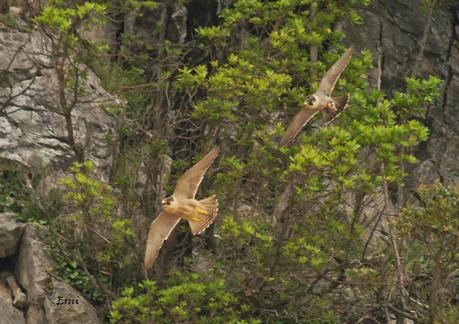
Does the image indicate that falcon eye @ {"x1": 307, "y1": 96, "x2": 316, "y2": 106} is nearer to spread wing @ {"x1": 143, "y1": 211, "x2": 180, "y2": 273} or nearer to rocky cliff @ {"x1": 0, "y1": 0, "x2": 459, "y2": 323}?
spread wing @ {"x1": 143, "y1": 211, "x2": 180, "y2": 273}

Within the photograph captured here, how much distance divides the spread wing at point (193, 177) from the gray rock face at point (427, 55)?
8063 mm

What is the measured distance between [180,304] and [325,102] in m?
3.38

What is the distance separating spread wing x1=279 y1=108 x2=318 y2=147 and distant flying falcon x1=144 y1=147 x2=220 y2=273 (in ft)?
5.09

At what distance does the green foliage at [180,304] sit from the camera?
59.3ft

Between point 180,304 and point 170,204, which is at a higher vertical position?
point 170,204

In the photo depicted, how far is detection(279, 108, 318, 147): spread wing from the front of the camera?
18.9 meters

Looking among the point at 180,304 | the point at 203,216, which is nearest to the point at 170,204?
the point at 203,216

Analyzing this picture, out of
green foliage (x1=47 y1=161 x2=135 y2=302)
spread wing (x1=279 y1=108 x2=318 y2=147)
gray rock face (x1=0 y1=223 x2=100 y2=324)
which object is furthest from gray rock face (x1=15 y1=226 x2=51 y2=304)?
spread wing (x1=279 y1=108 x2=318 y2=147)

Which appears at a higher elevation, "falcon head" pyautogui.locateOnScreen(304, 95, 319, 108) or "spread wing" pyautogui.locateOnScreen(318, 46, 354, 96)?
"spread wing" pyautogui.locateOnScreen(318, 46, 354, 96)

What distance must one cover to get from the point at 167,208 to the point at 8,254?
350cm

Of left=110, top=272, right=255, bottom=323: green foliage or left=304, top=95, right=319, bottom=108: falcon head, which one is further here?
left=304, top=95, right=319, bottom=108: falcon head

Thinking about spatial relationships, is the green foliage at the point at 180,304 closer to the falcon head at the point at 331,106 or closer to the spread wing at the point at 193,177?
the spread wing at the point at 193,177

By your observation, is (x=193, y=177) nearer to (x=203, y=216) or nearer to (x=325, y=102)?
(x=203, y=216)

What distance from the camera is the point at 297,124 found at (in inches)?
748
